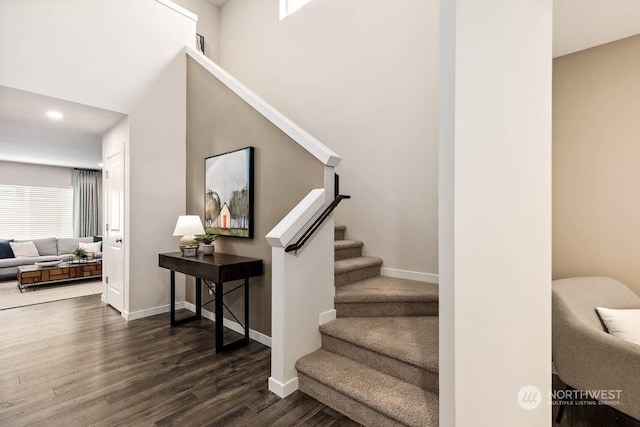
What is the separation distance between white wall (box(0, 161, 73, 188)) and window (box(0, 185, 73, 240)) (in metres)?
0.12

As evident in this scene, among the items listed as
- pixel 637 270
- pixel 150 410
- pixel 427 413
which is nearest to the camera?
pixel 427 413

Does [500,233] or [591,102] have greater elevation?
[591,102]

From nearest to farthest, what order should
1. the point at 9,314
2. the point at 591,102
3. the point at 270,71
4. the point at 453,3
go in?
the point at 453,3
the point at 591,102
the point at 9,314
the point at 270,71

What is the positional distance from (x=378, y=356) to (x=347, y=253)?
1.35 m

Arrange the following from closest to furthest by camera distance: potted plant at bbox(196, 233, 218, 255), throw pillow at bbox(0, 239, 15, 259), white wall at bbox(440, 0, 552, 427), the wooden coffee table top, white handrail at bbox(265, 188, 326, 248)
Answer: white wall at bbox(440, 0, 552, 427) → white handrail at bbox(265, 188, 326, 248) → potted plant at bbox(196, 233, 218, 255) → the wooden coffee table top → throw pillow at bbox(0, 239, 15, 259)

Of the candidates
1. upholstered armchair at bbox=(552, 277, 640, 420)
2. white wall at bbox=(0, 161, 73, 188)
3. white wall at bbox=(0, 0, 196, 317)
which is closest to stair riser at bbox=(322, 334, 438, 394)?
upholstered armchair at bbox=(552, 277, 640, 420)

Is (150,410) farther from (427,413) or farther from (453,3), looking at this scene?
(453,3)

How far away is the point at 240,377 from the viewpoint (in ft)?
7.63

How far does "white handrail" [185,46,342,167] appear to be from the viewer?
2.44m

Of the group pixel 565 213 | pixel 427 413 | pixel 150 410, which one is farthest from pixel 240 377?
pixel 565 213

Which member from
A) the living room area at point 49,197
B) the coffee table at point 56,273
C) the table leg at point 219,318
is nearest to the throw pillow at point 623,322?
the table leg at point 219,318

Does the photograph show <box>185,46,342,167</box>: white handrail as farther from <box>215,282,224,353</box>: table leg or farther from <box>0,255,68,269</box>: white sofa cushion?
<box>0,255,68,269</box>: white sofa cushion

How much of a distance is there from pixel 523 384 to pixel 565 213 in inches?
64.8

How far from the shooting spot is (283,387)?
81.7 inches
